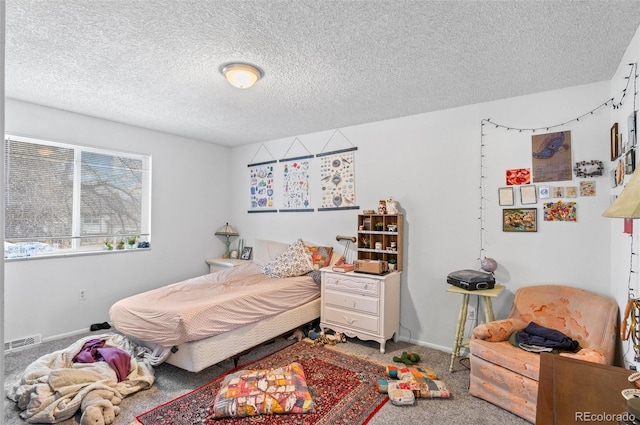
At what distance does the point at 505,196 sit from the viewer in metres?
2.96

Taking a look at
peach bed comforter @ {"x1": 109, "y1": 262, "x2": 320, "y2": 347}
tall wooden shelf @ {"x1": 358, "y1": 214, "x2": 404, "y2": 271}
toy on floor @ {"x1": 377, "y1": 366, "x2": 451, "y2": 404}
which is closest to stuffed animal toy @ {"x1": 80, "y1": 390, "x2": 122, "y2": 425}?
peach bed comforter @ {"x1": 109, "y1": 262, "x2": 320, "y2": 347}

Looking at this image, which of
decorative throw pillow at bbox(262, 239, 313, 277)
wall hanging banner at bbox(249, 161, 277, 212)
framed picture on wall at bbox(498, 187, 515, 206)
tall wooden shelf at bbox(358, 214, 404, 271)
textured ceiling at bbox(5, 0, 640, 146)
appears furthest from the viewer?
wall hanging banner at bbox(249, 161, 277, 212)

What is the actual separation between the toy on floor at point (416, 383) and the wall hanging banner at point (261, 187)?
2774mm

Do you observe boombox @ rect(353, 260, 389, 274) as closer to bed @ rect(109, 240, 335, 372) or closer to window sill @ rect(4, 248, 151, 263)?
bed @ rect(109, 240, 335, 372)

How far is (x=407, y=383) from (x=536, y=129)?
242 centimetres

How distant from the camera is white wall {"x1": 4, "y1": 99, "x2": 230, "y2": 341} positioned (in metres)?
3.21

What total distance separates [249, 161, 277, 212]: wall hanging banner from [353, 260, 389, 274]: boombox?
178cm

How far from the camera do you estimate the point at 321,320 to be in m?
3.57

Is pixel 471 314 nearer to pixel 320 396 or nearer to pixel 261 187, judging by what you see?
pixel 320 396

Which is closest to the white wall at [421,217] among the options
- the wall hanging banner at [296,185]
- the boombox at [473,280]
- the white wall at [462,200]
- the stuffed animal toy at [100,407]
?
the white wall at [462,200]

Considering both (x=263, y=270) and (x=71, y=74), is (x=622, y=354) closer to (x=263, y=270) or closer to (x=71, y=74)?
(x=263, y=270)

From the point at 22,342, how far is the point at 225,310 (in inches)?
87.6

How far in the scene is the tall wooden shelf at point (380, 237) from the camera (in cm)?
345

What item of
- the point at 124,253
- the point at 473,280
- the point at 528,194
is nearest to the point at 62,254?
the point at 124,253
